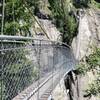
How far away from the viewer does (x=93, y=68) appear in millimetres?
16781

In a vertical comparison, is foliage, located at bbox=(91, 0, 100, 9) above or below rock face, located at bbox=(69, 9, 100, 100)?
above

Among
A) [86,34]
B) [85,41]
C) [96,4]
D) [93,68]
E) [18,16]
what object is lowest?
[93,68]

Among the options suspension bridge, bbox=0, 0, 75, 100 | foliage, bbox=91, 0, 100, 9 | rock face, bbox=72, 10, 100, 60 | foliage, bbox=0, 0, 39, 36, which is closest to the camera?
suspension bridge, bbox=0, 0, 75, 100

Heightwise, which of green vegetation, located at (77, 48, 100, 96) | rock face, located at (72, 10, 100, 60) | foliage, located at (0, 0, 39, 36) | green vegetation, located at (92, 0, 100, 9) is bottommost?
green vegetation, located at (77, 48, 100, 96)

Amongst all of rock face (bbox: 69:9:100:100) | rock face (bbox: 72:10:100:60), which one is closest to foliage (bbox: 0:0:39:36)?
rock face (bbox: 69:9:100:100)

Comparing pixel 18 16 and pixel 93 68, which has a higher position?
pixel 18 16

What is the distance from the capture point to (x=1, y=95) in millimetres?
2951

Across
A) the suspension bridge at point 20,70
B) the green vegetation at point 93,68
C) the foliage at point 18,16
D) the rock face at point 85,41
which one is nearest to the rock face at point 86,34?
the rock face at point 85,41

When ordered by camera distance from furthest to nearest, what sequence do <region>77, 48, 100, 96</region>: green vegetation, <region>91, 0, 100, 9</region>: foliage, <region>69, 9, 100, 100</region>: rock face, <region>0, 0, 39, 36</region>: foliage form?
<region>91, 0, 100, 9</region>: foliage < <region>69, 9, 100, 100</region>: rock face < <region>77, 48, 100, 96</region>: green vegetation < <region>0, 0, 39, 36</region>: foliage

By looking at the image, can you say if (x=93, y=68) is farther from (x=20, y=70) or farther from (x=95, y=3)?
(x=20, y=70)

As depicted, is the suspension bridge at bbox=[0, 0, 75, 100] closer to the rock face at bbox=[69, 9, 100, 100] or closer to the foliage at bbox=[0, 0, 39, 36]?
the foliage at bbox=[0, 0, 39, 36]

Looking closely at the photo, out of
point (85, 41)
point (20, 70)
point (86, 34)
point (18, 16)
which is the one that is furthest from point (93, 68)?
point (20, 70)

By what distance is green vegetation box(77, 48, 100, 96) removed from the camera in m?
15.1

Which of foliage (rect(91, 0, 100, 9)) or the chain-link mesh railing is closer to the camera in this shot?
the chain-link mesh railing
